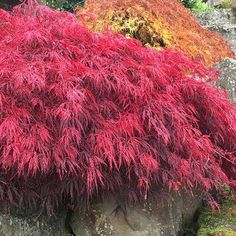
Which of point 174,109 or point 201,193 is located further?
point 201,193

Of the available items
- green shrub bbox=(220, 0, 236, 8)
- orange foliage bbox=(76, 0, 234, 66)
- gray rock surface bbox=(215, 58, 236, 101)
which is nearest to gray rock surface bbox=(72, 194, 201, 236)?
gray rock surface bbox=(215, 58, 236, 101)

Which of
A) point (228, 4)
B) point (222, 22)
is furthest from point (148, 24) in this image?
point (228, 4)

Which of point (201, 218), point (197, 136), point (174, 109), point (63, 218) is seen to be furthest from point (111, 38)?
point (201, 218)

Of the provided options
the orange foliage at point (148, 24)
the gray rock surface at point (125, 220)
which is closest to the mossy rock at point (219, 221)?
the gray rock surface at point (125, 220)

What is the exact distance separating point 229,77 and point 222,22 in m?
3.84

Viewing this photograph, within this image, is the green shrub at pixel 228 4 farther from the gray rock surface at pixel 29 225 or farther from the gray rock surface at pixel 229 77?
the gray rock surface at pixel 29 225

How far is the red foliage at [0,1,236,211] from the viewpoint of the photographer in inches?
81.6

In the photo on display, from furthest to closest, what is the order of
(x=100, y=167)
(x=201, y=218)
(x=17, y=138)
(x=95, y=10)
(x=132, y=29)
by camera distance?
(x=95, y=10)
(x=132, y=29)
(x=201, y=218)
(x=100, y=167)
(x=17, y=138)

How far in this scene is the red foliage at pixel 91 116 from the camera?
2072mm

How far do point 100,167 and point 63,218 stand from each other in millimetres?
611

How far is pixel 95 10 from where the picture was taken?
4.42 metres

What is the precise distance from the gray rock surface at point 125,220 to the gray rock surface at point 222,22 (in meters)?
4.37

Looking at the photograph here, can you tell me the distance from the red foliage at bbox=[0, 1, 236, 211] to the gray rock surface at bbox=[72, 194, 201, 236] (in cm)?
20

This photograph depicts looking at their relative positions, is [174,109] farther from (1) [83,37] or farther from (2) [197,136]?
(1) [83,37]
